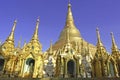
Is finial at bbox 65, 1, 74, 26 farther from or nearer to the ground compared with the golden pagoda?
farther from the ground

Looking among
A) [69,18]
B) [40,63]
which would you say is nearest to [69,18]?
[69,18]

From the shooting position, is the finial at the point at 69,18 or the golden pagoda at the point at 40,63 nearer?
the golden pagoda at the point at 40,63

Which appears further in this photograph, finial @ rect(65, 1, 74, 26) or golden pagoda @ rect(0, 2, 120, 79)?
finial @ rect(65, 1, 74, 26)

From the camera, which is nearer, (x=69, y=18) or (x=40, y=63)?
(x=40, y=63)

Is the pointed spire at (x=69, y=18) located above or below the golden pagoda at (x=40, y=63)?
above

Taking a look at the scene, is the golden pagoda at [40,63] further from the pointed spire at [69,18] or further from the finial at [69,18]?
the finial at [69,18]

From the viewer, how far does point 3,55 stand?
2769 cm

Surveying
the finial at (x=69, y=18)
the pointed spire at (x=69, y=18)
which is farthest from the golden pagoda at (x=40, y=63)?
the finial at (x=69, y=18)

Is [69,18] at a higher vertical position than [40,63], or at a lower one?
higher

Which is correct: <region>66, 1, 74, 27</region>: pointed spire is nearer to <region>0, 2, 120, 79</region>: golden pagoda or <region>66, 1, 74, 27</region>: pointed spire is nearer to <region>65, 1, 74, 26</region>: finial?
<region>65, 1, 74, 26</region>: finial

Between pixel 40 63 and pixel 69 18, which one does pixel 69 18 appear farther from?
pixel 40 63

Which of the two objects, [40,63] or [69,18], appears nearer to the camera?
[40,63]

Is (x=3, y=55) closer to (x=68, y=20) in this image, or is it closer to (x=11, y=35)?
(x=11, y=35)

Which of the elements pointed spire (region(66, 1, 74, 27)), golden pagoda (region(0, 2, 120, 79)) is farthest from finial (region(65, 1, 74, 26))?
golden pagoda (region(0, 2, 120, 79))
